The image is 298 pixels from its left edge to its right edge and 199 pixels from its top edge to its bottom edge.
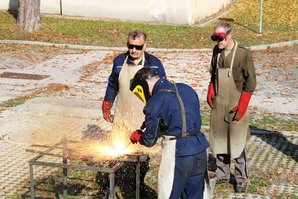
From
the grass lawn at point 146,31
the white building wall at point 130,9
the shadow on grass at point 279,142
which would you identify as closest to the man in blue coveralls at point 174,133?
the shadow on grass at point 279,142

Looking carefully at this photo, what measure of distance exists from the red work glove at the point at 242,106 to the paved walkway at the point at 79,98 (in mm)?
1025

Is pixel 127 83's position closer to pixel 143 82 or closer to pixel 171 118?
pixel 143 82

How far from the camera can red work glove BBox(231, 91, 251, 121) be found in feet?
25.1

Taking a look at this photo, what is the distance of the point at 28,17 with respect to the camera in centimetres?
2238

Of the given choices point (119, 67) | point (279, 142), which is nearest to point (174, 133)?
point (119, 67)

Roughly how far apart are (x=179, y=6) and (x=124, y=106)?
1838 centimetres

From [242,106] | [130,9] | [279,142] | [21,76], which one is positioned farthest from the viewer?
[130,9]

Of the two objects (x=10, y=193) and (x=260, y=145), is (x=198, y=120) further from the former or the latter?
(x=260, y=145)

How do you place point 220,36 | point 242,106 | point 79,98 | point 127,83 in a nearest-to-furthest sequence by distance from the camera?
1. point 127,83
2. point 220,36
3. point 242,106
4. point 79,98

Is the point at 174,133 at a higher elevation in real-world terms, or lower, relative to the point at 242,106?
higher

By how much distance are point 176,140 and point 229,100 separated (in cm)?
219

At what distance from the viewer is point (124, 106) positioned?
24.3ft

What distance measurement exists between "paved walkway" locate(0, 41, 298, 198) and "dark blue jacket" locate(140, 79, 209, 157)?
2.26m

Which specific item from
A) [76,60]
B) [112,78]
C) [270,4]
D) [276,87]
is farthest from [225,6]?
[112,78]
